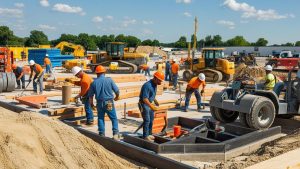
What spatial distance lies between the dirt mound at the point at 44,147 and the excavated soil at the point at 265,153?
1.82 metres

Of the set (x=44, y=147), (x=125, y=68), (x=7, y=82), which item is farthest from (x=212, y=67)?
(x=44, y=147)

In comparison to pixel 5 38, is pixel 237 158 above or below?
below

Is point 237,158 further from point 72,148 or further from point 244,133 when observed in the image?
point 72,148

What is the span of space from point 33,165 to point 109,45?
76.8ft

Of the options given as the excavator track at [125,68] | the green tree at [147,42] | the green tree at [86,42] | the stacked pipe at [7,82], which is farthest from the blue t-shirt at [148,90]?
the green tree at [147,42]

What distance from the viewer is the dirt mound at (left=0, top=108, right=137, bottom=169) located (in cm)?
513

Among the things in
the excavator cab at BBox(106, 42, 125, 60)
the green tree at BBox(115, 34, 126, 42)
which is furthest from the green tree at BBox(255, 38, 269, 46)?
the excavator cab at BBox(106, 42, 125, 60)

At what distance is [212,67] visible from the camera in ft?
73.8

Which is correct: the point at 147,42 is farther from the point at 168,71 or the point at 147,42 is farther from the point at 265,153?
the point at 265,153

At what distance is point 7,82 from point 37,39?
216ft

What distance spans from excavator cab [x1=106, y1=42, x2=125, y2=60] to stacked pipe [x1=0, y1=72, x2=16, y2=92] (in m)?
12.2

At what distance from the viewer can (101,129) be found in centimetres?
813

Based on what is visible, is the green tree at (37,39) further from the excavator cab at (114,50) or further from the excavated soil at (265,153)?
the excavated soil at (265,153)

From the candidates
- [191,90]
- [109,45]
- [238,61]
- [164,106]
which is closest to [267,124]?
[191,90]
